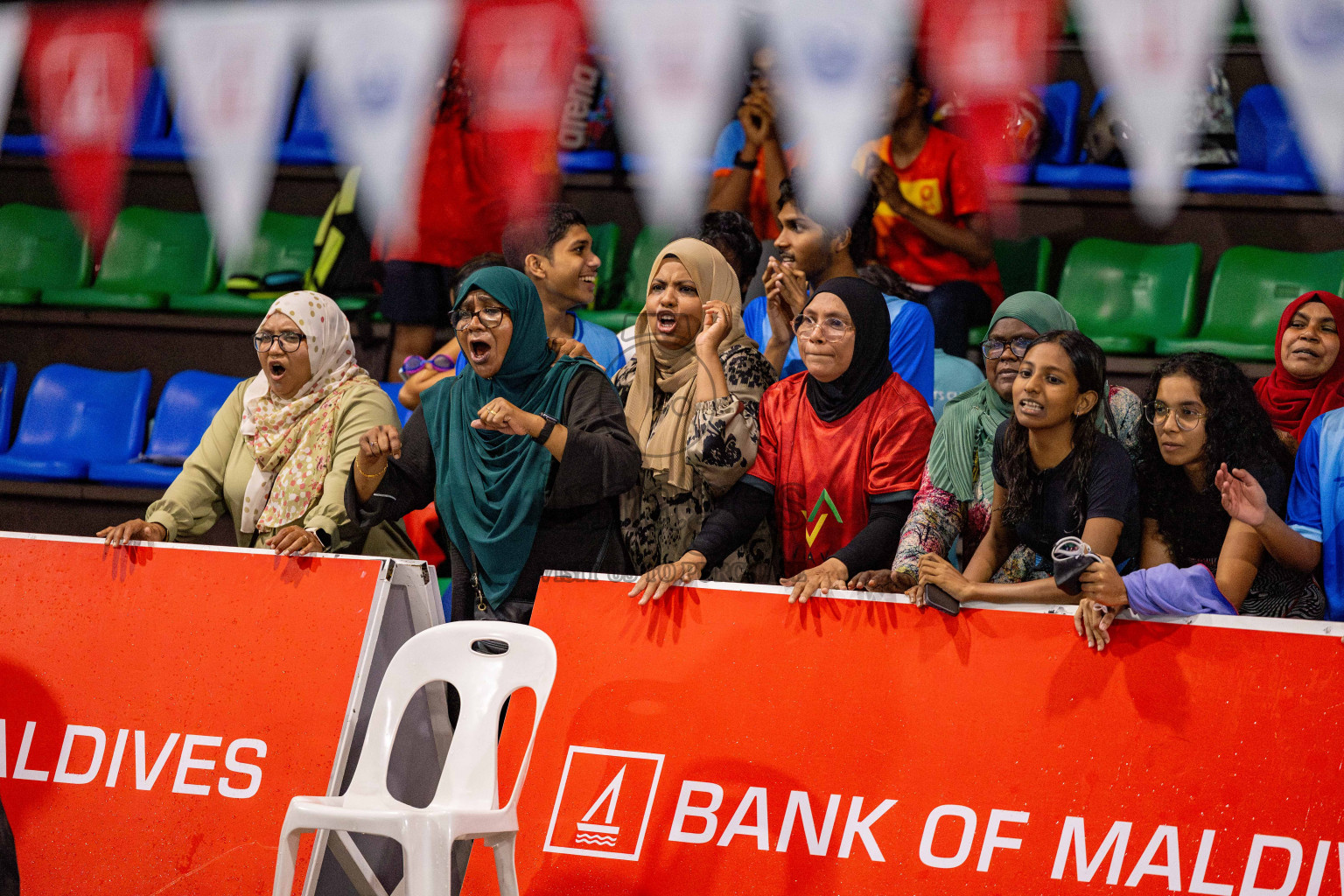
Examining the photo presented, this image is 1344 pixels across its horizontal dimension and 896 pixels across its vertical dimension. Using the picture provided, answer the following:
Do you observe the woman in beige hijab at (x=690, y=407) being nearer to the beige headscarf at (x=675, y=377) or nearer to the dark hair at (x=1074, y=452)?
the beige headscarf at (x=675, y=377)

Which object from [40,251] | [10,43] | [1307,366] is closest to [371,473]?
→ [1307,366]

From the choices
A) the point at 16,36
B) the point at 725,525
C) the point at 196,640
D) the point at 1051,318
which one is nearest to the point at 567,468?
the point at 725,525

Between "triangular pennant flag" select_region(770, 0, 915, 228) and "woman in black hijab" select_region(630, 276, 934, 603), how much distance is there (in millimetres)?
2108

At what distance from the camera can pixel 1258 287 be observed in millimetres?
5070

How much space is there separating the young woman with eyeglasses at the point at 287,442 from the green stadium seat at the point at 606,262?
213 cm

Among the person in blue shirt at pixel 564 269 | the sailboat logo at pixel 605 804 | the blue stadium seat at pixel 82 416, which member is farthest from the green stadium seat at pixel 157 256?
the sailboat logo at pixel 605 804

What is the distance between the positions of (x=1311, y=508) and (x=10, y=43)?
6668 mm

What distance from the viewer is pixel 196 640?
307 centimetres

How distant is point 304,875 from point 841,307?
1742 mm

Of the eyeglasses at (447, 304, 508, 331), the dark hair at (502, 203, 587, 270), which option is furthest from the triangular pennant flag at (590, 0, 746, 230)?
the eyeglasses at (447, 304, 508, 331)

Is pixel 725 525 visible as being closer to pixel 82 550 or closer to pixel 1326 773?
pixel 1326 773

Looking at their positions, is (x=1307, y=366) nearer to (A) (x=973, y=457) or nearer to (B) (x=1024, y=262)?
(A) (x=973, y=457)

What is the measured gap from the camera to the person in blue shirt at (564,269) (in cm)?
390

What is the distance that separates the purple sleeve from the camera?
2.49m
